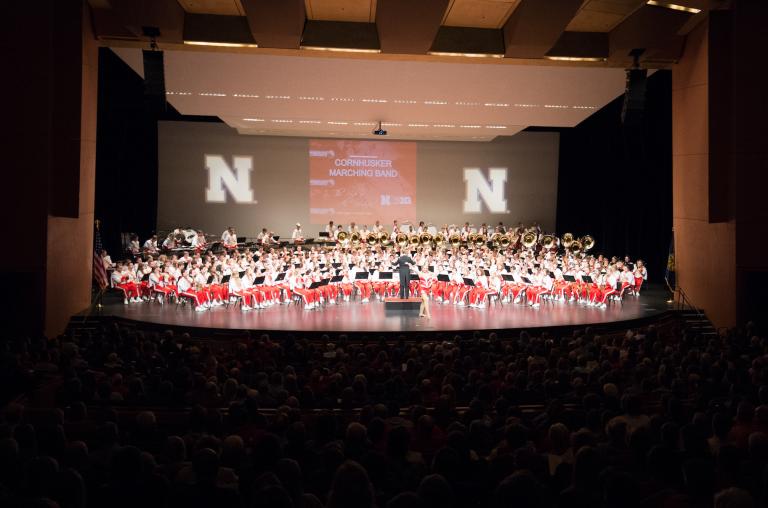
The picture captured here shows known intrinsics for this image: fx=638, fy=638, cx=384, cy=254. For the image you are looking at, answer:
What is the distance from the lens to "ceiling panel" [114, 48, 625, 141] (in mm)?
15930

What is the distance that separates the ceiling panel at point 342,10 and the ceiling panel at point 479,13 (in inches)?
64.7

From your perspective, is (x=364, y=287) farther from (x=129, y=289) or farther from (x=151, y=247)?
(x=151, y=247)

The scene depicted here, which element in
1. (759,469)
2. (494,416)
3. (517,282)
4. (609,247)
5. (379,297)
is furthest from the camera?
(609,247)

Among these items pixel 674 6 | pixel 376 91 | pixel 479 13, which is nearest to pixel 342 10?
pixel 479 13

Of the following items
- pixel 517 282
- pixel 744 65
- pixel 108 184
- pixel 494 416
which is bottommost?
pixel 494 416

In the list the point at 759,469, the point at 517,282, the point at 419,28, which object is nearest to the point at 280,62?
the point at 419,28

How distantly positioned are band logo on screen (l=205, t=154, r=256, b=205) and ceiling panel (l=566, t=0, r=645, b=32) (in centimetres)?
1592

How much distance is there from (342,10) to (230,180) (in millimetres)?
14622

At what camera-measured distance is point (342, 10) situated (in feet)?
44.7

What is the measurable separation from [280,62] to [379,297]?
7000mm

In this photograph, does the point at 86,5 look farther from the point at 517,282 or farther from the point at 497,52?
the point at 517,282

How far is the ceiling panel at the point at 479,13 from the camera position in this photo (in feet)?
43.0

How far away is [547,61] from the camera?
1509 centimetres

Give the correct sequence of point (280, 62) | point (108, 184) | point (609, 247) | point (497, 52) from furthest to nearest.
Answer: point (609, 247), point (108, 184), point (280, 62), point (497, 52)
